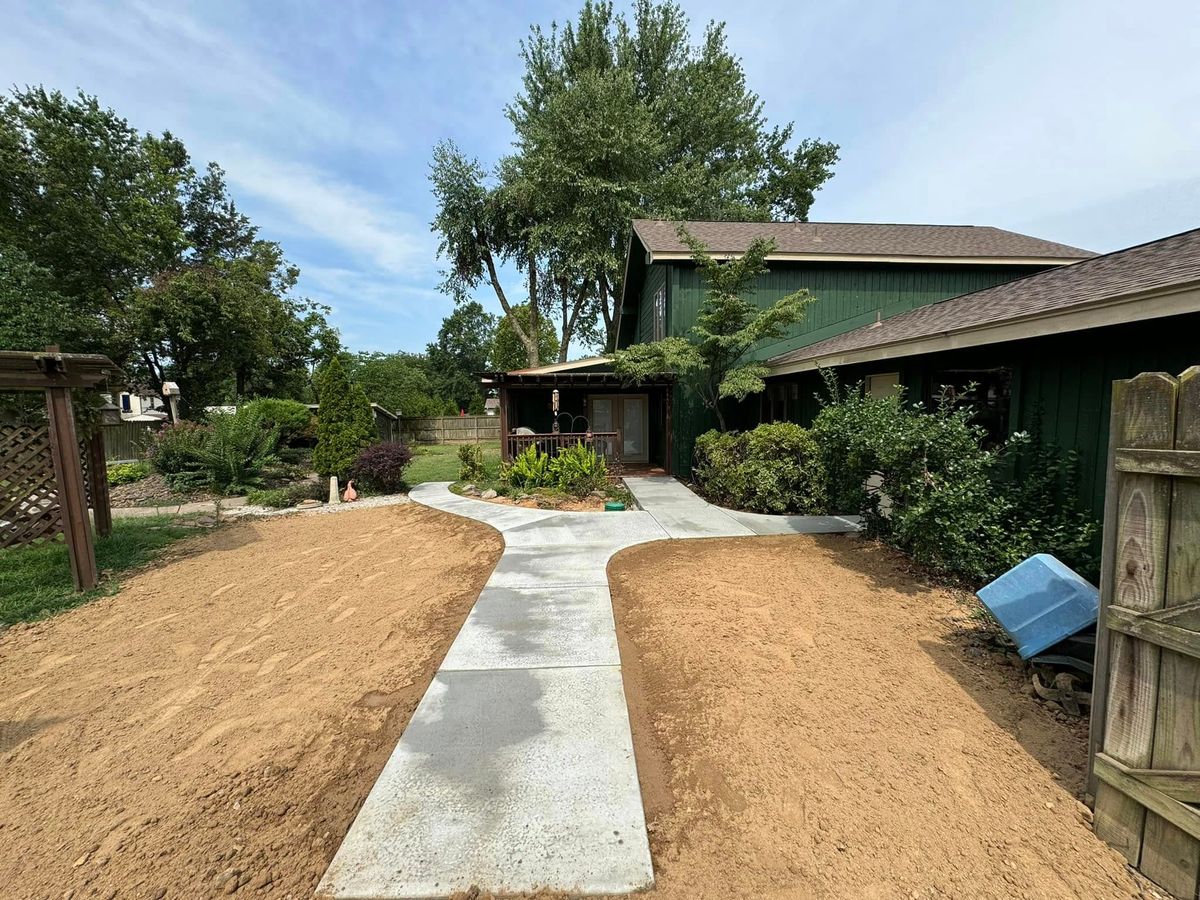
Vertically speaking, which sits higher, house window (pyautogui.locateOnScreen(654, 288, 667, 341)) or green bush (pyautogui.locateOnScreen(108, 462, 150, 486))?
house window (pyautogui.locateOnScreen(654, 288, 667, 341))

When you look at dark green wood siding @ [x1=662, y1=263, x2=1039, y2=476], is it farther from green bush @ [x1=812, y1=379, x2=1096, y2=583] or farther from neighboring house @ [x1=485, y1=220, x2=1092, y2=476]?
green bush @ [x1=812, y1=379, x2=1096, y2=583]

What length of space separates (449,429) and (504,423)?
1718cm

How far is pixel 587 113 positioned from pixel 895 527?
19942 mm

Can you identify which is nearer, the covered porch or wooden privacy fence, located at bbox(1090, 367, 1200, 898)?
wooden privacy fence, located at bbox(1090, 367, 1200, 898)

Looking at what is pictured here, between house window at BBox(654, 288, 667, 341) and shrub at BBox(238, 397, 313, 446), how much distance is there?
11.5 meters

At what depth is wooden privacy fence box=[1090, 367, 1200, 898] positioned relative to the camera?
1.67 metres

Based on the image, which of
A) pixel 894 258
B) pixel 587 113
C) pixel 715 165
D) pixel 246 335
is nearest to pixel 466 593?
pixel 894 258

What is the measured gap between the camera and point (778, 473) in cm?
733

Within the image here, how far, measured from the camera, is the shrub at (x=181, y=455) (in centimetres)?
1076

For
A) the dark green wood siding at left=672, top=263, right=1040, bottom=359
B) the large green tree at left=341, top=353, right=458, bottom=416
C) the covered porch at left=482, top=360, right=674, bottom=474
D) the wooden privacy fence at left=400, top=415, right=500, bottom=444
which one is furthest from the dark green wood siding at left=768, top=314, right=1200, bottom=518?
the large green tree at left=341, top=353, right=458, bottom=416

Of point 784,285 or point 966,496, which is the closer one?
point 966,496

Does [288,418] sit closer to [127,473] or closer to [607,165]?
[127,473]

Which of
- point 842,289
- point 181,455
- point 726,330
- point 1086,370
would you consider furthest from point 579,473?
point 181,455

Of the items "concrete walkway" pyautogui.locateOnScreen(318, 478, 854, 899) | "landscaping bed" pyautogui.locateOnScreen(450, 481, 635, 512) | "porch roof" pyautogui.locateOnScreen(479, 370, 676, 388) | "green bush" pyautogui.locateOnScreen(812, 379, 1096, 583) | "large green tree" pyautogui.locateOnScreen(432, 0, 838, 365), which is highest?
"large green tree" pyautogui.locateOnScreen(432, 0, 838, 365)
